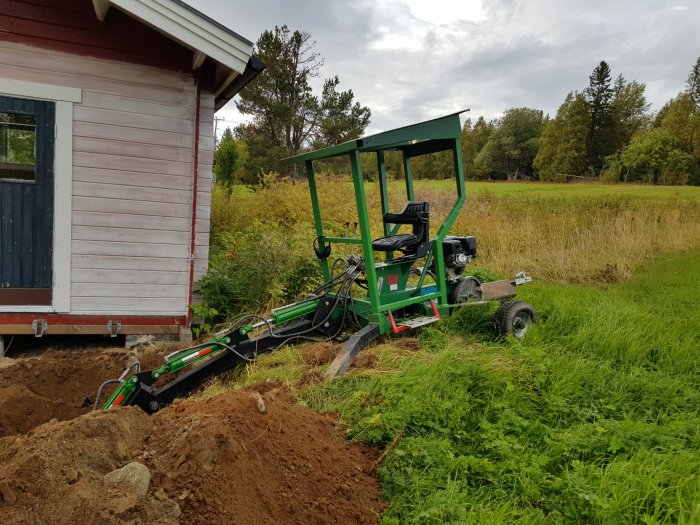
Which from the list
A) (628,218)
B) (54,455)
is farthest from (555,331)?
(628,218)

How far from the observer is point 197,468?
2.35m

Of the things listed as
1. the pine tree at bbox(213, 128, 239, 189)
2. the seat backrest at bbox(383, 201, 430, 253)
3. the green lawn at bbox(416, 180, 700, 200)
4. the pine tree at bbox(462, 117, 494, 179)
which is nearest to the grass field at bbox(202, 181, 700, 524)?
the seat backrest at bbox(383, 201, 430, 253)

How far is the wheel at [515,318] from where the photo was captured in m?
5.02

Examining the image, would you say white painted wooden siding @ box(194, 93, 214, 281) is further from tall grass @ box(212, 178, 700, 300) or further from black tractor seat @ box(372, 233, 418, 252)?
black tractor seat @ box(372, 233, 418, 252)

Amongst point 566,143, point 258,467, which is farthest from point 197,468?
A: point 566,143

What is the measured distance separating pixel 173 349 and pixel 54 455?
319cm

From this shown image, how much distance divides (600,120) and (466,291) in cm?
5280

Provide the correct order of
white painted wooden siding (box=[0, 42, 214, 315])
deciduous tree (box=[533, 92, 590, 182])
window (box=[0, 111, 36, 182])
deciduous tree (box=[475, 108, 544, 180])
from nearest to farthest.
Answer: window (box=[0, 111, 36, 182]) → white painted wooden siding (box=[0, 42, 214, 315]) → deciduous tree (box=[533, 92, 590, 182]) → deciduous tree (box=[475, 108, 544, 180])

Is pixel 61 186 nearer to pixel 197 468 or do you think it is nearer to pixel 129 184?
pixel 129 184

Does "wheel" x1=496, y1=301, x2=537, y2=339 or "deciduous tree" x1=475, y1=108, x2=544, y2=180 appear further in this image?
"deciduous tree" x1=475, y1=108, x2=544, y2=180

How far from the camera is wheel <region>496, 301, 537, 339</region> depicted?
5.02 m

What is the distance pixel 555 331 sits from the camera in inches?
209

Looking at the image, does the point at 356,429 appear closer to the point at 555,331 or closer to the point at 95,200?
the point at 555,331

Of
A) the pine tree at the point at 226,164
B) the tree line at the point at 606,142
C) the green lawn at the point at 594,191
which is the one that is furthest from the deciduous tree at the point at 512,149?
the pine tree at the point at 226,164
